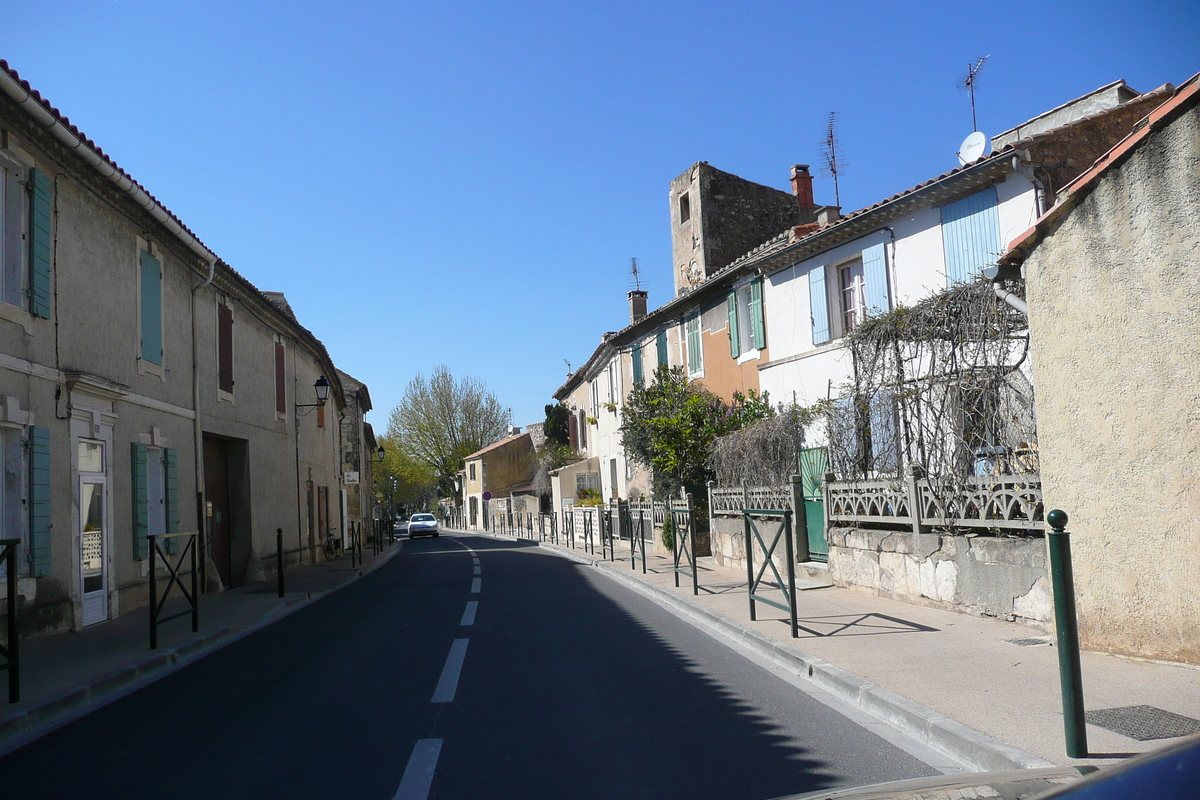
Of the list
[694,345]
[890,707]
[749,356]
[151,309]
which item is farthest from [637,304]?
[890,707]

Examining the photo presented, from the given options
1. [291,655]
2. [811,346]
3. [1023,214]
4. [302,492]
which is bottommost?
[291,655]

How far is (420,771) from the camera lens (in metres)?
4.51

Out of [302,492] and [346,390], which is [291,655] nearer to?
[302,492]

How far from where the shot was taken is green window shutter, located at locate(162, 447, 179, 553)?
13.2m

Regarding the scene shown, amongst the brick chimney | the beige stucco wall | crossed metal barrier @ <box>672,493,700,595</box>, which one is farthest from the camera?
the brick chimney

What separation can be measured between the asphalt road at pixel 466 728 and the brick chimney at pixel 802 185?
72.6ft

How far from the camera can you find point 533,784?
4.26 m

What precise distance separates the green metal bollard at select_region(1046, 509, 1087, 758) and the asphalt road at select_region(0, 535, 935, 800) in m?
0.70

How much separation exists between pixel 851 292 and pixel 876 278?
1.04 metres

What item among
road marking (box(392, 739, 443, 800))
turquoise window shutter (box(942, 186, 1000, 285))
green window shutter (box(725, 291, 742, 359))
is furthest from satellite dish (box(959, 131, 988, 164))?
road marking (box(392, 739, 443, 800))

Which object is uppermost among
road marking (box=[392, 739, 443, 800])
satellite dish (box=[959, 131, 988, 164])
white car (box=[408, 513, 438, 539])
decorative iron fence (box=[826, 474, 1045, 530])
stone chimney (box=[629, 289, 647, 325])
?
stone chimney (box=[629, 289, 647, 325])

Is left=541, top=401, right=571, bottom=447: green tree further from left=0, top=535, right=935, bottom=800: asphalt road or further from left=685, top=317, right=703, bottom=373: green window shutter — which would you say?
left=0, top=535, right=935, bottom=800: asphalt road

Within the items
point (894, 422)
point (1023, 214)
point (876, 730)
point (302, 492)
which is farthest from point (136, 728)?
point (302, 492)

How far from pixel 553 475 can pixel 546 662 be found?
31.3 meters
